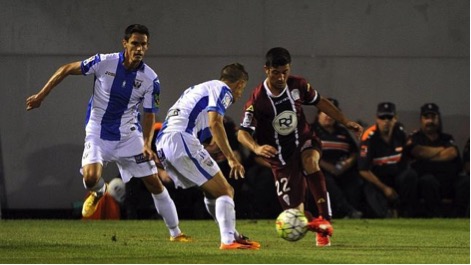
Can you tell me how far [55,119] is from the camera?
1745cm

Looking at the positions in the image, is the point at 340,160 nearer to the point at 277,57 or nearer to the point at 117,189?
the point at 117,189

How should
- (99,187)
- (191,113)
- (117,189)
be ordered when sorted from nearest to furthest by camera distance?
(191,113) < (99,187) < (117,189)

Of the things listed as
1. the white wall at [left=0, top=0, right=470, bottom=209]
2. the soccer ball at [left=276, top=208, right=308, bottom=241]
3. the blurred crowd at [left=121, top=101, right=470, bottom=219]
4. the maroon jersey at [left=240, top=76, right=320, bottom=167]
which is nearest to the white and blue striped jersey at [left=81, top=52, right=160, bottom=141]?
the maroon jersey at [left=240, top=76, right=320, bottom=167]

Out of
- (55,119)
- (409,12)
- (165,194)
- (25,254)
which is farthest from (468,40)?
(25,254)

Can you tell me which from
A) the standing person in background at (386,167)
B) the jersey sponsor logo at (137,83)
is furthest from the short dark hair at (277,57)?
the standing person in background at (386,167)

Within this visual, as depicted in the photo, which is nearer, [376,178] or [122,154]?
[122,154]

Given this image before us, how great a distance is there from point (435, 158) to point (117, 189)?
431cm

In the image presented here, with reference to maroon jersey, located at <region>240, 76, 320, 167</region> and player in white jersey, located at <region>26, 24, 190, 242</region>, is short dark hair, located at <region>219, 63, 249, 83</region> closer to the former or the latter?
maroon jersey, located at <region>240, 76, 320, 167</region>

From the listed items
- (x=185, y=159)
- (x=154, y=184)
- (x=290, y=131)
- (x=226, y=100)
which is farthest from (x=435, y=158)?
(x=226, y=100)

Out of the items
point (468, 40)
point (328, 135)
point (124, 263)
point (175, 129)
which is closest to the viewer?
point (124, 263)

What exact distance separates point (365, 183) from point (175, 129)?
5950 millimetres

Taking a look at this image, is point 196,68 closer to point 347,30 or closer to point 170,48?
point 170,48

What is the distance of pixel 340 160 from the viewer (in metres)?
16.9

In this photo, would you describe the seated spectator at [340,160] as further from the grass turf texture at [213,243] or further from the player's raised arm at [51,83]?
the player's raised arm at [51,83]
